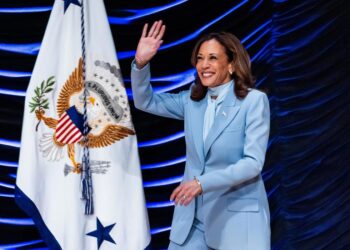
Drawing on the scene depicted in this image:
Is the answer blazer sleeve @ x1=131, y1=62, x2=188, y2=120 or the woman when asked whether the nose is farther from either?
blazer sleeve @ x1=131, y1=62, x2=188, y2=120

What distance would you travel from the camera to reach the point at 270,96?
3.64 meters

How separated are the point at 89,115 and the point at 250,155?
996 millimetres

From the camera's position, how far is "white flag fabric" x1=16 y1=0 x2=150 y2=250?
10.2ft

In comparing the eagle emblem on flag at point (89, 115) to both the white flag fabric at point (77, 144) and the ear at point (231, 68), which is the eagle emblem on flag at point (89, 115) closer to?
the white flag fabric at point (77, 144)

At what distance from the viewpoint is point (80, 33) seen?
3.17 metres

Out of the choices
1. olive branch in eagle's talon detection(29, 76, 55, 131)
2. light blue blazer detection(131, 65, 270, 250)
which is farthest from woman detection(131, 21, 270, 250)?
olive branch in eagle's talon detection(29, 76, 55, 131)

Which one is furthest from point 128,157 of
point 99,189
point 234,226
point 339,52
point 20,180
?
point 339,52

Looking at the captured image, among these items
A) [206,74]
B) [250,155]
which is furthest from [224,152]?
[206,74]

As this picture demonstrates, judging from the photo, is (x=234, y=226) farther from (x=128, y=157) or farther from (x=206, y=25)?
(x=206, y=25)

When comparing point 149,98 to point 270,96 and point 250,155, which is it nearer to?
point 250,155

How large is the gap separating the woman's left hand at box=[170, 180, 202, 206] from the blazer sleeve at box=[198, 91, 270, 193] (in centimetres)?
5

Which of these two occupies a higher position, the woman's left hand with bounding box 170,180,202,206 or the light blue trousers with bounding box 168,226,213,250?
the woman's left hand with bounding box 170,180,202,206

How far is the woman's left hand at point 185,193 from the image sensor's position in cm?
233

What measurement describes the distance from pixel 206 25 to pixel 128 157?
889 millimetres
